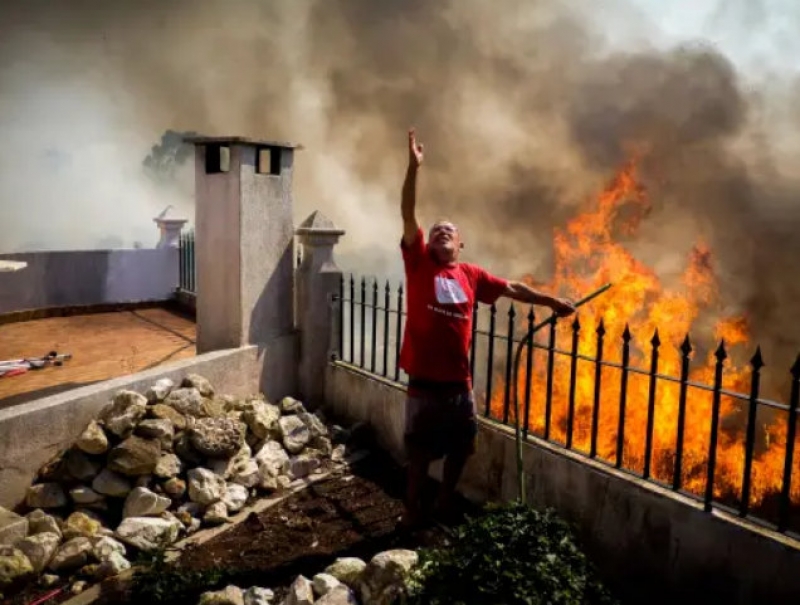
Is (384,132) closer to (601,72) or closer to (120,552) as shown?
(601,72)

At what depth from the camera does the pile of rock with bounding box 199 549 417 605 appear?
3680 mm

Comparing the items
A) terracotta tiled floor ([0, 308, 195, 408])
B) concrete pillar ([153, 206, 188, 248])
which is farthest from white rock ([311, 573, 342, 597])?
concrete pillar ([153, 206, 188, 248])

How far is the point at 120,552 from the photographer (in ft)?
15.1

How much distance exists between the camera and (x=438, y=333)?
430cm

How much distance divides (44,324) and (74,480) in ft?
25.6

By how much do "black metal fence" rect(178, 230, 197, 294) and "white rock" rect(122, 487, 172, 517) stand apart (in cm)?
905

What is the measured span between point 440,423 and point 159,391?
291 cm

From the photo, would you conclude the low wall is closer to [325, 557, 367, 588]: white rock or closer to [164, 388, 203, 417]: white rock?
[325, 557, 367, 588]: white rock

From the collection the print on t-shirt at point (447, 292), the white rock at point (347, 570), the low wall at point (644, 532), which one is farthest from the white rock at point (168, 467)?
the print on t-shirt at point (447, 292)

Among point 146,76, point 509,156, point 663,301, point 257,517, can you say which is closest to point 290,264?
point 257,517

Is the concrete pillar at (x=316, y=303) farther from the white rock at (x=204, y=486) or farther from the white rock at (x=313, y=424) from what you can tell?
the white rock at (x=204, y=486)

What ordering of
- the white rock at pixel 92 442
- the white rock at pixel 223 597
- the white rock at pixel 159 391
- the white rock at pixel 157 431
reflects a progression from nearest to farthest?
the white rock at pixel 223 597 → the white rock at pixel 92 442 → the white rock at pixel 157 431 → the white rock at pixel 159 391

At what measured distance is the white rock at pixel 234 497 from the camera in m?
5.39

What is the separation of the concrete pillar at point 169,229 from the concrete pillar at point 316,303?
355 inches
